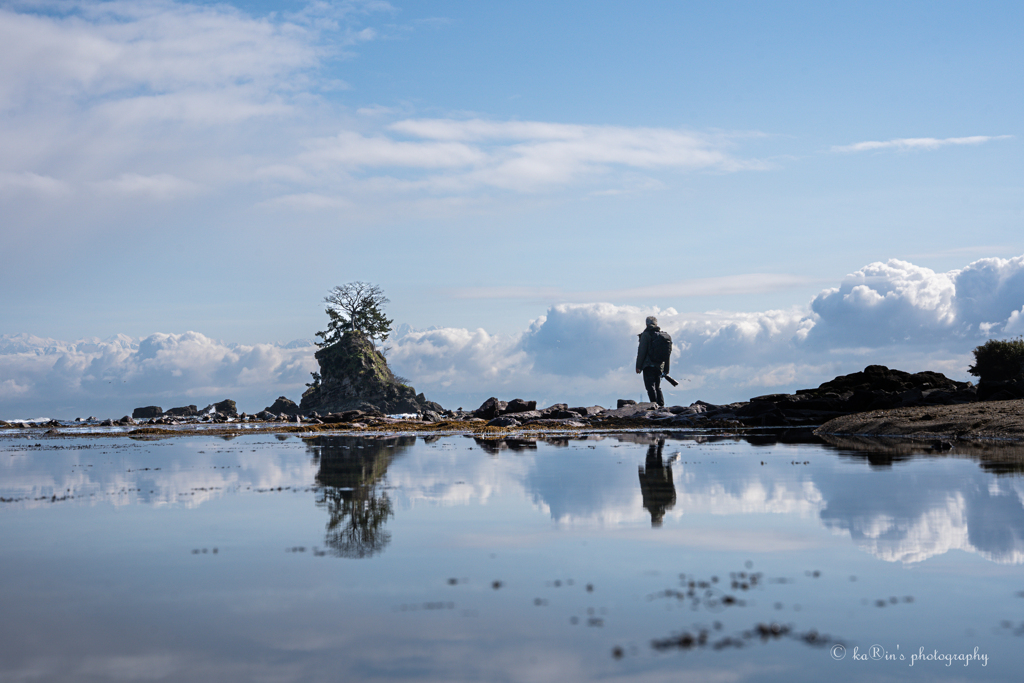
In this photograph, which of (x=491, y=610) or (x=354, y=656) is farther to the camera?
(x=491, y=610)

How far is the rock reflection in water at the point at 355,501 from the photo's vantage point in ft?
25.2

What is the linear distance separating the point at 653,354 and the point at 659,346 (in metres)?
0.51

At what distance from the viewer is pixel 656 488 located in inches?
453

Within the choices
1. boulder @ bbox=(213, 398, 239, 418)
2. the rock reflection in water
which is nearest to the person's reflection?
the rock reflection in water

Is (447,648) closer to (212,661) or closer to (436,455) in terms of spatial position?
(212,661)

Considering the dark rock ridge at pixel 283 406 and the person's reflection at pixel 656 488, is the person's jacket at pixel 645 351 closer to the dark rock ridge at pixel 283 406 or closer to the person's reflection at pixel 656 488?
the person's reflection at pixel 656 488

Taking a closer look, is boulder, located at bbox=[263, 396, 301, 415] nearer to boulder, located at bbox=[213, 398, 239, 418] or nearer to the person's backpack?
boulder, located at bbox=[213, 398, 239, 418]

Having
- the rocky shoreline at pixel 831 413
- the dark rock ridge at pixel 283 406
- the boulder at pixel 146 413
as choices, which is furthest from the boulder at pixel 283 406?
the rocky shoreline at pixel 831 413

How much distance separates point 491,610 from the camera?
5301mm

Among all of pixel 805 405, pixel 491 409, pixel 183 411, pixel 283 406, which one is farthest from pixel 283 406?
pixel 805 405

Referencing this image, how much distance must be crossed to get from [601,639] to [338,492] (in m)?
7.73

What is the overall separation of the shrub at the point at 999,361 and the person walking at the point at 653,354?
16.4 m

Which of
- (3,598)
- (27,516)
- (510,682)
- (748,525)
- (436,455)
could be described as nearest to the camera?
(510,682)

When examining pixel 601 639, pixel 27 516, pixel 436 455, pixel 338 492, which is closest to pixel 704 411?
pixel 436 455
